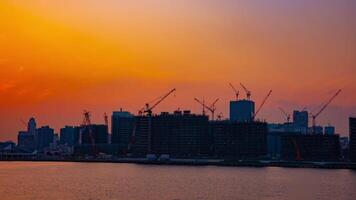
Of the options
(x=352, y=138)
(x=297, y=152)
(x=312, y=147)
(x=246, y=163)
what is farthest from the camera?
(x=312, y=147)

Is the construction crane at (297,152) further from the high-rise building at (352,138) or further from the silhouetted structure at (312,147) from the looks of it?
the high-rise building at (352,138)

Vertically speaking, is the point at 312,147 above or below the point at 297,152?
above

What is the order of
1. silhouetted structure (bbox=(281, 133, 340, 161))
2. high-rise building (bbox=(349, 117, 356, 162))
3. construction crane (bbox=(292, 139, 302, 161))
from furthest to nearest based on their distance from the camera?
silhouetted structure (bbox=(281, 133, 340, 161)), construction crane (bbox=(292, 139, 302, 161)), high-rise building (bbox=(349, 117, 356, 162))

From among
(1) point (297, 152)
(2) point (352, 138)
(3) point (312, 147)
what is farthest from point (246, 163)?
(2) point (352, 138)

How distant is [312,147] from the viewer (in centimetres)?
19088

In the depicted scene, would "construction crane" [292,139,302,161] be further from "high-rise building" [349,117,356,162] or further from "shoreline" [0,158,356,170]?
"high-rise building" [349,117,356,162]

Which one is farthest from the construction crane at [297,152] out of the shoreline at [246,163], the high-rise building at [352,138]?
the high-rise building at [352,138]

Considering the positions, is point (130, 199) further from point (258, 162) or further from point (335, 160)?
point (335, 160)

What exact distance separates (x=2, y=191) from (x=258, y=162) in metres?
111

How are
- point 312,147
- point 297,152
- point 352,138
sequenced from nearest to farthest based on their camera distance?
point 352,138, point 297,152, point 312,147

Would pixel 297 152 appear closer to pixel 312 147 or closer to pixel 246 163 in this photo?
pixel 312 147

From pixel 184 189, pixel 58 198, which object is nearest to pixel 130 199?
pixel 58 198

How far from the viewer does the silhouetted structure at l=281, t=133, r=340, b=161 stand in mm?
189250

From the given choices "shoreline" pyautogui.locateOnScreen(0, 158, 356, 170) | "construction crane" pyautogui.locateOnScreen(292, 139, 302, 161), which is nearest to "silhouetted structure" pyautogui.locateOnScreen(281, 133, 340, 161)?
"construction crane" pyautogui.locateOnScreen(292, 139, 302, 161)
